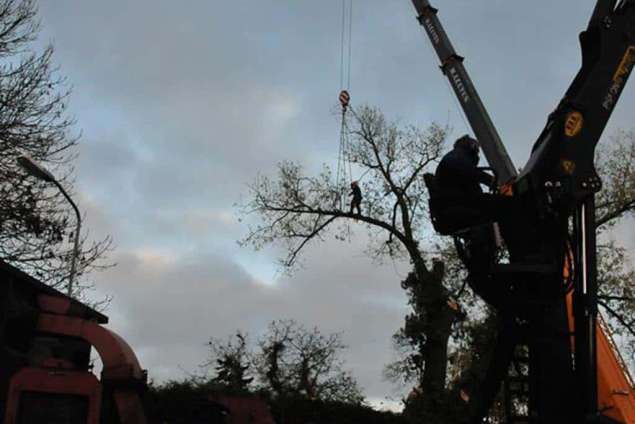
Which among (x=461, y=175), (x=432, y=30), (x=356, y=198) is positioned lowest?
(x=461, y=175)

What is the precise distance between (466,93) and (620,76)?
457 inches

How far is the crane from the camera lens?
24.9 feet

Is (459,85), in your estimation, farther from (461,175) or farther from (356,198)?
(461,175)

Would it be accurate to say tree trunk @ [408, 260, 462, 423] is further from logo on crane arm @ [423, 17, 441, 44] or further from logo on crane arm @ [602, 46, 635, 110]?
logo on crane arm @ [602, 46, 635, 110]

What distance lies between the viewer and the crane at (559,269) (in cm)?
758

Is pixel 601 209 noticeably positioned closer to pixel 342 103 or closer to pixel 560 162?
pixel 342 103

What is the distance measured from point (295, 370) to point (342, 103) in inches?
364

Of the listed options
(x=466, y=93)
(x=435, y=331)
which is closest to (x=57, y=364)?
(x=466, y=93)

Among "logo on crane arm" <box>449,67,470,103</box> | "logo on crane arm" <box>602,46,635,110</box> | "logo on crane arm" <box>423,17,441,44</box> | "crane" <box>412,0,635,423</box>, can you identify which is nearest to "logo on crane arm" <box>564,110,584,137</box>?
"crane" <box>412,0,635,423</box>

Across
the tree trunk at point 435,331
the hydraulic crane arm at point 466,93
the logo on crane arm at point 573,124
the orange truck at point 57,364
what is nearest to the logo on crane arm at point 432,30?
the hydraulic crane arm at point 466,93

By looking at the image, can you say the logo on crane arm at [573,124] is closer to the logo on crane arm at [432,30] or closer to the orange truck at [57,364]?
the orange truck at [57,364]

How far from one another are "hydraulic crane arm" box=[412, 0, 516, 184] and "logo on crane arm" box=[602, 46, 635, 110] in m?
8.45

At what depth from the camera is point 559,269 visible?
25.5ft

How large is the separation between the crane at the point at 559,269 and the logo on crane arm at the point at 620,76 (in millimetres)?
21
